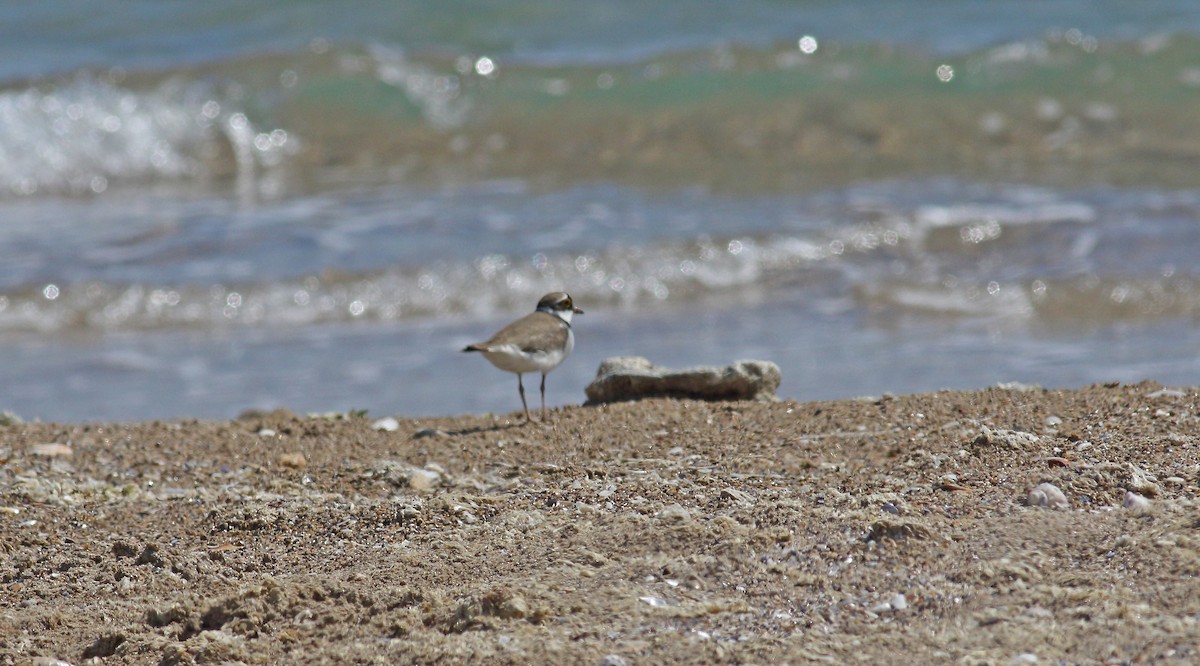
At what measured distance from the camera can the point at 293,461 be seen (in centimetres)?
459

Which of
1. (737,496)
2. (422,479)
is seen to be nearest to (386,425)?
(422,479)

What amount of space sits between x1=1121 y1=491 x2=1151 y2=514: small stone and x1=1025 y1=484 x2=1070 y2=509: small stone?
0.14 metres

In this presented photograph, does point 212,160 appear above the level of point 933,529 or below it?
above

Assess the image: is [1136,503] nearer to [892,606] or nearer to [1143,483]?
[1143,483]

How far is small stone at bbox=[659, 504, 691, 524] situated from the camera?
352cm

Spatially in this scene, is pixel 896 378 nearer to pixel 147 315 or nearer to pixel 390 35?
pixel 147 315

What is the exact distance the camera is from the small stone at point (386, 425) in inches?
204

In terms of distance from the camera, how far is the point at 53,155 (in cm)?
1347

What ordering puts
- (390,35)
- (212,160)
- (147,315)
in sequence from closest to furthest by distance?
(147,315) < (212,160) < (390,35)

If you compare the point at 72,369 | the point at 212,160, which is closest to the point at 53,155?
the point at 212,160

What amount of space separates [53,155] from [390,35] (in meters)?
4.64

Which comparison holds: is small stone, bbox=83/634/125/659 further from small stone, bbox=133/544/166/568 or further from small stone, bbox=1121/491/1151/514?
small stone, bbox=1121/491/1151/514

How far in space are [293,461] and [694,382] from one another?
159cm

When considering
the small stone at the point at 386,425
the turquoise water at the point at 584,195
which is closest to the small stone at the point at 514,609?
the small stone at the point at 386,425
